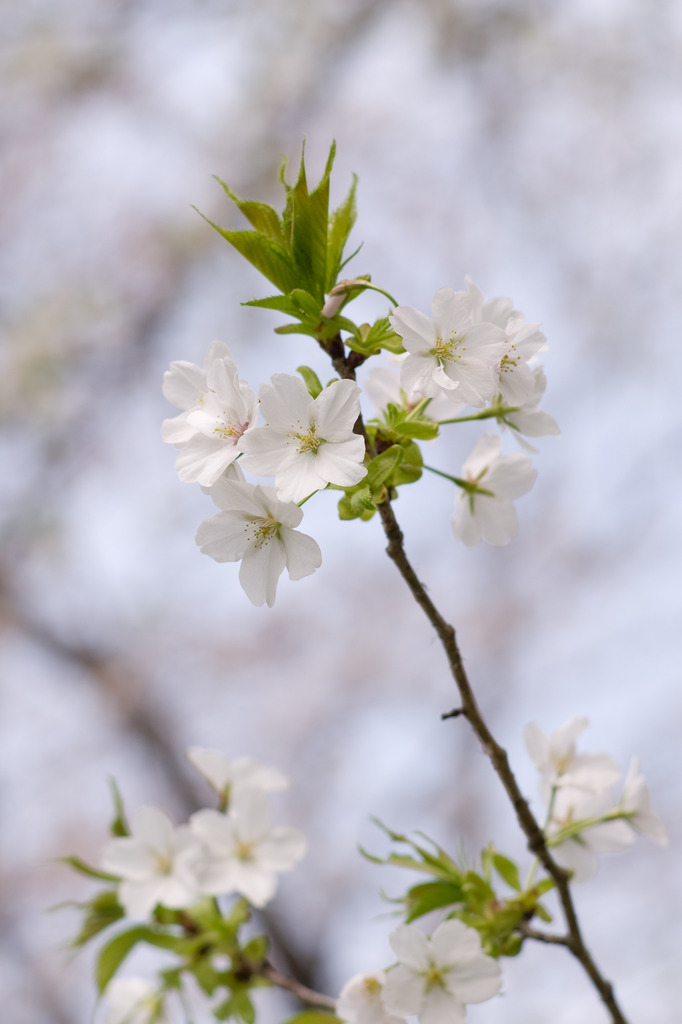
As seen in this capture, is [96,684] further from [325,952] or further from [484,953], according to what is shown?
[484,953]

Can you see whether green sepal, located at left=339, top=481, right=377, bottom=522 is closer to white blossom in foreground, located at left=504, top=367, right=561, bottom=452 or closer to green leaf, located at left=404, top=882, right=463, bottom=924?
Answer: white blossom in foreground, located at left=504, top=367, right=561, bottom=452

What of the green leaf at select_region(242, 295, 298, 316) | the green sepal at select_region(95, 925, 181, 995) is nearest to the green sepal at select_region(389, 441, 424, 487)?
the green leaf at select_region(242, 295, 298, 316)

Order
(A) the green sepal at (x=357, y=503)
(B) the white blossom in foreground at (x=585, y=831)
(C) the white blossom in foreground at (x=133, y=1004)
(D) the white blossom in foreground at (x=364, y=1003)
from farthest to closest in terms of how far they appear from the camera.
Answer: (C) the white blossom in foreground at (x=133, y=1004) < (B) the white blossom in foreground at (x=585, y=831) < (D) the white blossom in foreground at (x=364, y=1003) < (A) the green sepal at (x=357, y=503)

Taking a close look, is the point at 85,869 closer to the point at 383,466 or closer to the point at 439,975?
the point at 439,975

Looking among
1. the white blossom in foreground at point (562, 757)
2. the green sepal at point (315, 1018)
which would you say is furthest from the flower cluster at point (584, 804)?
the green sepal at point (315, 1018)

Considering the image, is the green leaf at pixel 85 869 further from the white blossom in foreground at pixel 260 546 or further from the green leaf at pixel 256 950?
the white blossom in foreground at pixel 260 546
